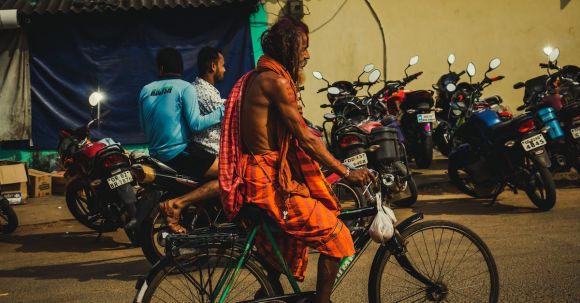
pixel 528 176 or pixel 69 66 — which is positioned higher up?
pixel 69 66

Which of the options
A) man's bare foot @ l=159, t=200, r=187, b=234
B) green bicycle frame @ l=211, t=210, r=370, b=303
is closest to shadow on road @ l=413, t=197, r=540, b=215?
man's bare foot @ l=159, t=200, r=187, b=234

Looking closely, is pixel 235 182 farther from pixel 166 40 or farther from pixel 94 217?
pixel 166 40

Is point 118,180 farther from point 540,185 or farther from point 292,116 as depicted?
point 540,185

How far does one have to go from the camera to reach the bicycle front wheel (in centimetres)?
328

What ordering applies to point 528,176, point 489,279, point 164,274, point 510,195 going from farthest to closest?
point 510,195
point 528,176
point 489,279
point 164,274

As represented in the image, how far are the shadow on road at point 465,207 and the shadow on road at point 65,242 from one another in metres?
3.50

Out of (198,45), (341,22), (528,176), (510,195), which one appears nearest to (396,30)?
(341,22)

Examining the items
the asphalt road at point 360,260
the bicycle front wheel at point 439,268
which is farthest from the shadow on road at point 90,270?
the bicycle front wheel at point 439,268

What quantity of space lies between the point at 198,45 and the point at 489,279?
8416 millimetres

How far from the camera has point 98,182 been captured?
647cm

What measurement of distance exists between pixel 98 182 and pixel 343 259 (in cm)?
398

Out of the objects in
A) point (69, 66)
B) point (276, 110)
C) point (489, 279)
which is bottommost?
point (489, 279)

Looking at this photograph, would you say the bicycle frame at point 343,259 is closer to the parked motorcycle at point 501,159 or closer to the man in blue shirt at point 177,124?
the man in blue shirt at point 177,124

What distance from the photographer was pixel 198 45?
36.2 ft
